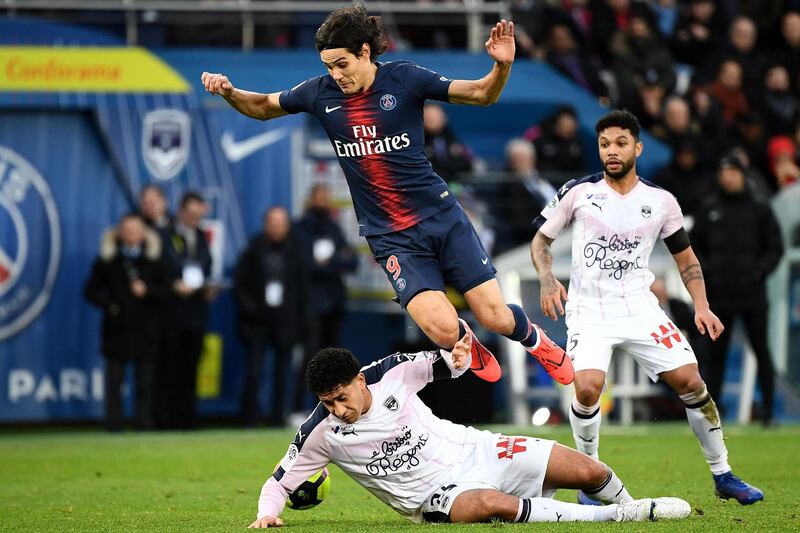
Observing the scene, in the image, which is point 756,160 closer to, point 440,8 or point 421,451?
point 440,8

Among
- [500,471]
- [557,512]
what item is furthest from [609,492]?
[500,471]

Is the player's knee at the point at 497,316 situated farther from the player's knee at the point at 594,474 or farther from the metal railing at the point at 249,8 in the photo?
the metal railing at the point at 249,8

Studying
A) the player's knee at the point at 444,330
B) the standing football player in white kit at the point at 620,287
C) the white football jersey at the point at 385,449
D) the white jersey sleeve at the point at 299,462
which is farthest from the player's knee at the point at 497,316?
the white jersey sleeve at the point at 299,462

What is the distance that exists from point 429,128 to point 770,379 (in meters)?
5.03

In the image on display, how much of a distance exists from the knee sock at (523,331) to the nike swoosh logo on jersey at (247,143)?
30.4 ft

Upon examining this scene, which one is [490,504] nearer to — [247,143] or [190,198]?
[190,198]

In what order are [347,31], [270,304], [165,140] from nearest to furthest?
[347,31]
[270,304]
[165,140]

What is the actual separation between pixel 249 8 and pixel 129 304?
443cm

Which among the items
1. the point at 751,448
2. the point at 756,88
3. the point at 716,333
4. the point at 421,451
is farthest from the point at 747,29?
the point at 421,451

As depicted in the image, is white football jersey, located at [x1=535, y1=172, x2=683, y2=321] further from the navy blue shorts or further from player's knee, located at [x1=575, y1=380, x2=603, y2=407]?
the navy blue shorts

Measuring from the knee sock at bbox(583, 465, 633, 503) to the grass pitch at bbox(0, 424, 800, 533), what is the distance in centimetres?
39

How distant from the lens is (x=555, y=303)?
31.2 feet

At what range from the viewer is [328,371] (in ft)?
25.0

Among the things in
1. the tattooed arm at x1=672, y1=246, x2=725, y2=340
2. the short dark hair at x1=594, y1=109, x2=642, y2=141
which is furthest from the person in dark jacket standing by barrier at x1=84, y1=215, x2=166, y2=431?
the tattooed arm at x1=672, y1=246, x2=725, y2=340
